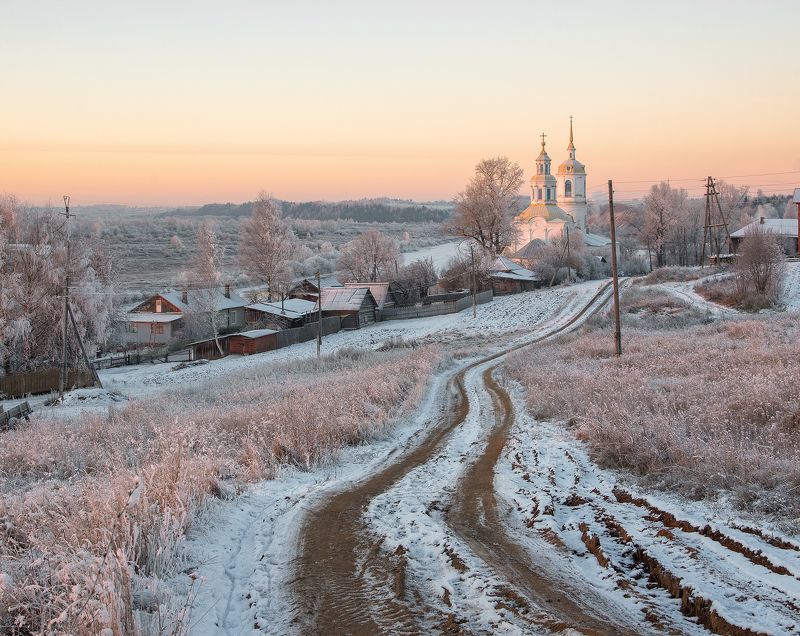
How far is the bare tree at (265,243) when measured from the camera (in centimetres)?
5888

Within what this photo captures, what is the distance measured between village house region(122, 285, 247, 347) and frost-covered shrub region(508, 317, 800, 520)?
39.3 metres

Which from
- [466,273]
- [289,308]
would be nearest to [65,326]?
[289,308]

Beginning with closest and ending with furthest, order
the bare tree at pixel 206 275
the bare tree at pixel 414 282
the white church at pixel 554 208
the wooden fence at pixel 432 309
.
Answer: the bare tree at pixel 206 275
the wooden fence at pixel 432 309
the bare tree at pixel 414 282
the white church at pixel 554 208

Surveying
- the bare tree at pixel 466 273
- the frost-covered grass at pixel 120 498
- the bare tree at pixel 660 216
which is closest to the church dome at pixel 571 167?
the bare tree at pixel 660 216

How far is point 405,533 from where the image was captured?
6.97 m

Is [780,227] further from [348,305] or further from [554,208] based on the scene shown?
[348,305]

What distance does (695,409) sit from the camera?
37.8 feet

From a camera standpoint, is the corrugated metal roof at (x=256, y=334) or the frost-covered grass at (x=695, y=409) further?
the corrugated metal roof at (x=256, y=334)

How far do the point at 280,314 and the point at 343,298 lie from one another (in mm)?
5922

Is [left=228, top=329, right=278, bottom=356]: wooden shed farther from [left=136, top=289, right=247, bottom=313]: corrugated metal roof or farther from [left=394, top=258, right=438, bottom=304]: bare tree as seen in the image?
[left=394, top=258, right=438, bottom=304]: bare tree

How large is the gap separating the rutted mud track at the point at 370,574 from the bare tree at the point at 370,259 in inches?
2603

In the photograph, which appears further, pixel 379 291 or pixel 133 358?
pixel 379 291

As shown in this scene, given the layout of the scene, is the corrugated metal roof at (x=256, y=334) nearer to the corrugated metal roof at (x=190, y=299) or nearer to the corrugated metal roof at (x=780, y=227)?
the corrugated metal roof at (x=190, y=299)

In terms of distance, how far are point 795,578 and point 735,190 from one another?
124546mm
